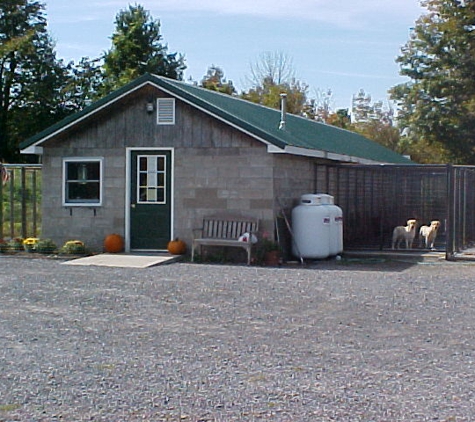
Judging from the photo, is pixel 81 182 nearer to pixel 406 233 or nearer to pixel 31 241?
pixel 31 241

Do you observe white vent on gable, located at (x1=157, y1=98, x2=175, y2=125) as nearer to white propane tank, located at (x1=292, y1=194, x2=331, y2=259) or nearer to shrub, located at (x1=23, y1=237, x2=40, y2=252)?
white propane tank, located at (x1=292, y1=194, x2=331, y2=259)

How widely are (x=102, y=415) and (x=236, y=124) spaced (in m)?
11.6

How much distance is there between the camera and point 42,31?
1646 inches

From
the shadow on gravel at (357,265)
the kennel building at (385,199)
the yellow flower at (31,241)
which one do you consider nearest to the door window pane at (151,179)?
the yellow flower at (31,241)

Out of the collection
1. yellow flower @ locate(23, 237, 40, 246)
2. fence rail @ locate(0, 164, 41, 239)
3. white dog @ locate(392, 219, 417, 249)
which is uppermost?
fence rail @ locate(0, 164, 41, 239)

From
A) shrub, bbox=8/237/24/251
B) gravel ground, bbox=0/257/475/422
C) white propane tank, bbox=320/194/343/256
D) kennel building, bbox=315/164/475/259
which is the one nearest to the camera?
gravel ground, bbox=0/257/475/422

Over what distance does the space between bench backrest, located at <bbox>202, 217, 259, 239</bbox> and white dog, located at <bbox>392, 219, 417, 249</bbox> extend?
157 inches

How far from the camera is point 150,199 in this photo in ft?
61.0

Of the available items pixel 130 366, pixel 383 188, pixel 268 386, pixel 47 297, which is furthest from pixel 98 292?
pixel 383 188

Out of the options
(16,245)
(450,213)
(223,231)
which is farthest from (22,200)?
(450,213)

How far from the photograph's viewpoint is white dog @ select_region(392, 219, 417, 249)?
65.2 ft

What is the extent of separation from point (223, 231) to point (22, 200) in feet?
17.2

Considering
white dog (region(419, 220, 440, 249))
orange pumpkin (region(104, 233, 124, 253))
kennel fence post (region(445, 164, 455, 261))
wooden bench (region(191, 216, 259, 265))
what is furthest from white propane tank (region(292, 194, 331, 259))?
orange pumpkin (region(104, 233, 124, 253))

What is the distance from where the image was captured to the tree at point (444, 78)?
38219 mm
